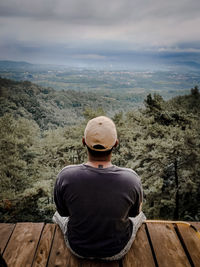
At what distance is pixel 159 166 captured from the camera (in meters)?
9.68

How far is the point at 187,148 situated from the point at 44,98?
57.7m

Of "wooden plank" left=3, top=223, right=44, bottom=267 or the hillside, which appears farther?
the hillside

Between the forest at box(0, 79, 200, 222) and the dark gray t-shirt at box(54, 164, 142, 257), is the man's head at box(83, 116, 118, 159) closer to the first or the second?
the dark gray t-shirt at box(54, 164, 142, 257)

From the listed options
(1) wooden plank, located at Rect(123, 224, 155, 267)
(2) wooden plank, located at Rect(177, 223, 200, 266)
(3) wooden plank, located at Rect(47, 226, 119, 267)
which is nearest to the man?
(3) wooden plank, located at Rect(47, 226, 119, 267)

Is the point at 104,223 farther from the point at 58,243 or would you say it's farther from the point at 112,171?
the point at 58,243

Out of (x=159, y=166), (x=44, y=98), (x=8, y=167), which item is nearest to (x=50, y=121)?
(x=44, y=98)

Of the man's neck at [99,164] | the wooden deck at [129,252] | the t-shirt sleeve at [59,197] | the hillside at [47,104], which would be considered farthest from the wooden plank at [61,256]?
the hillside at [47,104]

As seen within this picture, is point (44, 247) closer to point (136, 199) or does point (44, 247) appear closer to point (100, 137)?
point (136, 199)

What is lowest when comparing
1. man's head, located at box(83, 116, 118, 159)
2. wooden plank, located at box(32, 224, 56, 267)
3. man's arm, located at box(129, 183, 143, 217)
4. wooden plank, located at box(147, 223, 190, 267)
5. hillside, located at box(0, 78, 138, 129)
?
hillside, located at box(0, 78, 138, 129)

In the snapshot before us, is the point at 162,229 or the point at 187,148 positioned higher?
the point at 162,229

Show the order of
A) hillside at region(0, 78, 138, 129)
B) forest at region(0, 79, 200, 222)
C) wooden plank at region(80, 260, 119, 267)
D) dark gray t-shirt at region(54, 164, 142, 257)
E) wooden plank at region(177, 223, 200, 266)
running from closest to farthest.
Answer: dark gray t-shirt at region(54, 164, 142, 257), wooden plank at region(80, 260, 119, 267), wooden plank at region(177, 223, 200, 266), forest at region(0, 79, 200, 222), hillside at region(0, 78, 138, 129)

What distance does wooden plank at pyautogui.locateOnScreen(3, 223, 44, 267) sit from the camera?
1.70 m

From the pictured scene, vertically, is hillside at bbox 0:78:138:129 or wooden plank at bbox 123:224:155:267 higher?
wooden plank at bbox 123:224:155:267

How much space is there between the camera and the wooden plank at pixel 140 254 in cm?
170
